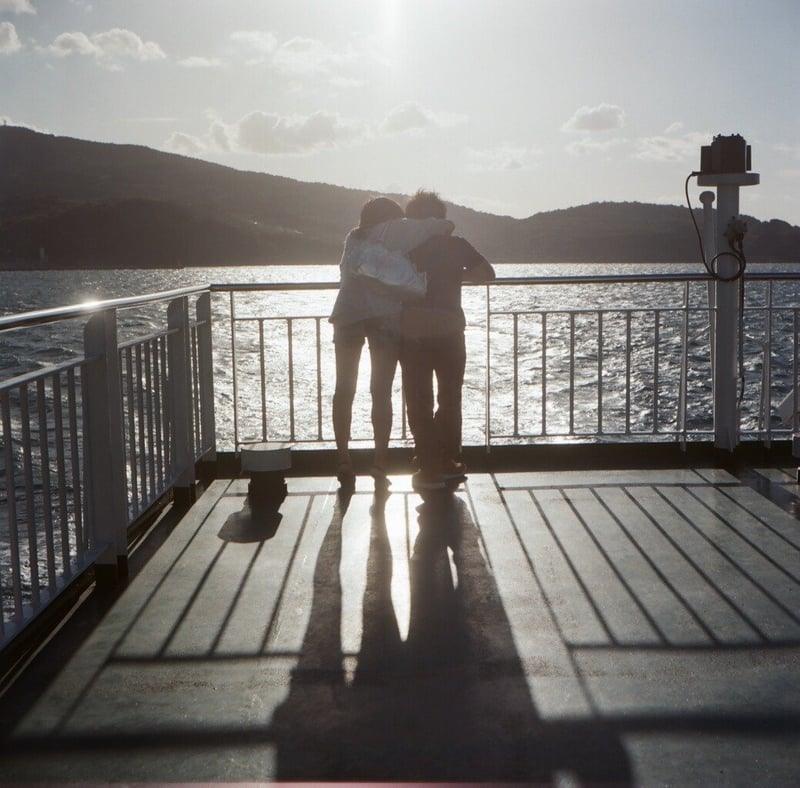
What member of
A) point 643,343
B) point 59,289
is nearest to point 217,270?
point 59,289

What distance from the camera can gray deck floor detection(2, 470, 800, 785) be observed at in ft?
6.70

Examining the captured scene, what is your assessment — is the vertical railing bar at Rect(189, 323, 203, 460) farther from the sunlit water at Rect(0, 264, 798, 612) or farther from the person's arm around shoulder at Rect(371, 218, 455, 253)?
the sunlit water at Rect(0, 264, 798, 612)

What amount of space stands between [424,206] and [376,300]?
0.46m

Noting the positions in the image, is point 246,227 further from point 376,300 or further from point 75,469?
point 75,469

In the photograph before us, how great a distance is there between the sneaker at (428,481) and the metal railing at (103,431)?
3.17 ft

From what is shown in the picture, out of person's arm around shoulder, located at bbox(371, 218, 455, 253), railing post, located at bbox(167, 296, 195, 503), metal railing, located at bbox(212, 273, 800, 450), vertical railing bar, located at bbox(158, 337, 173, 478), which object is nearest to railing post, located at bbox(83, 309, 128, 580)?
vertical railing bar, located at bbox(158, 337, 173, 478)

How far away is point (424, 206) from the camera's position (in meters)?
4.40

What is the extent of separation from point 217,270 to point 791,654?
89413 mm

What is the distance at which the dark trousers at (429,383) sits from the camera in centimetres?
443

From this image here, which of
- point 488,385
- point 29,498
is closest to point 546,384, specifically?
point 488,385

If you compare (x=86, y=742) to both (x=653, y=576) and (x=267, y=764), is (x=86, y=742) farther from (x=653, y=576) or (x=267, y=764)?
(x=653, y=576)

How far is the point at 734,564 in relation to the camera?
3332 mm

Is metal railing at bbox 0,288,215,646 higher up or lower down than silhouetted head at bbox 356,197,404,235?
lower down

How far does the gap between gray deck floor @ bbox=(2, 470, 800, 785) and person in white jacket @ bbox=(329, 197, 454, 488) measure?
1.97 ft
